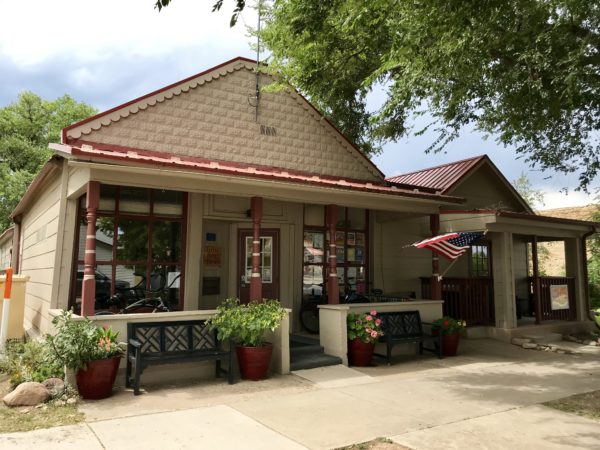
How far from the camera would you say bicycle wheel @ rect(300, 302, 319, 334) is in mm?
9852

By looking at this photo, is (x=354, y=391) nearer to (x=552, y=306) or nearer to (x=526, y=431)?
(x=526, y=431)

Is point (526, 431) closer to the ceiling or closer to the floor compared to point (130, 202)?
closer to the floor

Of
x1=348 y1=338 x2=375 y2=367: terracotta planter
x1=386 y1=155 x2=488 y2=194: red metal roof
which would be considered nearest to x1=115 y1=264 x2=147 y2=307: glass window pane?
x1=348 y1=338 x2=375 y2=367: terracotta planter

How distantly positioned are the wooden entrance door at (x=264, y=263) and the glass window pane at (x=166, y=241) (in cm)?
163

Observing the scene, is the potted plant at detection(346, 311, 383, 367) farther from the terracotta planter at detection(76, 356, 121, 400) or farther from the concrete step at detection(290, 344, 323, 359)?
the terracotta planter at detection(76, 356, 121, 400)

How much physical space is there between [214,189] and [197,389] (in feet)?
10.1

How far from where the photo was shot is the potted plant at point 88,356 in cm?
568

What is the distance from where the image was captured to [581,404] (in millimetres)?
5938

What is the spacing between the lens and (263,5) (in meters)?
12.0

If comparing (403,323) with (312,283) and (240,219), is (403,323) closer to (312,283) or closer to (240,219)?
(312,283)

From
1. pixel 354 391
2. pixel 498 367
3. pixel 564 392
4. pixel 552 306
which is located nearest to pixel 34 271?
pixel 354 391

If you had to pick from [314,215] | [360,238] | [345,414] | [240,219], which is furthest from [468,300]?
[345,414]

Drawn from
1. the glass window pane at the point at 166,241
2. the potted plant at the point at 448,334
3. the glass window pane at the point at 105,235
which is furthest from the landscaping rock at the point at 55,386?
the potted plant at the point at 448,334

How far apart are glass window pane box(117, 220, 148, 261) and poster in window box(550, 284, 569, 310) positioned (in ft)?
34.0
